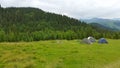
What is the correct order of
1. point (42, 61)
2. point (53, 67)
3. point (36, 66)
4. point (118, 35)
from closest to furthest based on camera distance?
point (53, 67)
point (36, 66)
point (42, 61)
point (118, 35)

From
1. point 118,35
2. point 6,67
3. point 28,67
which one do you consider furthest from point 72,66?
point 118,35

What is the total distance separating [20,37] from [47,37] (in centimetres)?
1672

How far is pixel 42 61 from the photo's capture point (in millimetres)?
27672

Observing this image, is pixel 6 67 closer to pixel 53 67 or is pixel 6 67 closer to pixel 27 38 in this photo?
pixel 53 67

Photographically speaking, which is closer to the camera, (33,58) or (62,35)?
(33,58)

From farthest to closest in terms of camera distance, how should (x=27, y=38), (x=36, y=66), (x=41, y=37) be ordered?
1. (x=41, y=37)
2. (x=27, y=38)
3. (x=36, y=66)

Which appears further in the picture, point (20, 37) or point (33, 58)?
point (20, 37)

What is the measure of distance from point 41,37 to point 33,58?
107 meters

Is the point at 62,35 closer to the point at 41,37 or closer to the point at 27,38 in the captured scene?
the point at 41,37

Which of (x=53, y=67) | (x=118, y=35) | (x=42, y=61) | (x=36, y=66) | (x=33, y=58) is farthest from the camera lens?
(x=118, y=35)

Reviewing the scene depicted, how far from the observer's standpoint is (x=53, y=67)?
74.4 ft

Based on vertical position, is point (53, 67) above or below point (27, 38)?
above

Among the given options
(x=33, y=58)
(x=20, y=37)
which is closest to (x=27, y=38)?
(x=20, y=37)

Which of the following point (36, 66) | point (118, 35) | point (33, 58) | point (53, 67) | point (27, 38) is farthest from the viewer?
point (27, 38)
